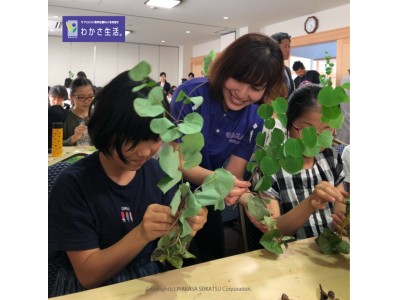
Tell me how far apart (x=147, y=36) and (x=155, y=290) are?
77 centimetres

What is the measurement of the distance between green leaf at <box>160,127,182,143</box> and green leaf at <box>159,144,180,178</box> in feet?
0.08

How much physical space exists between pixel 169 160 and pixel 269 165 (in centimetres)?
29

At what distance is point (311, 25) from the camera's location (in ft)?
6.26

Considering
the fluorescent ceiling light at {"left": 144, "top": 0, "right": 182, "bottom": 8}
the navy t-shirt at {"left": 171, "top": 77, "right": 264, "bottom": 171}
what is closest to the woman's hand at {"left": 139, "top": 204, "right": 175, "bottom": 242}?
the navy t-shirt at {"left": 171, "top": 77, "right": 264, "bottom": 171}

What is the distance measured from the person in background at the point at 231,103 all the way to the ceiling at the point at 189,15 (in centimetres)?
23

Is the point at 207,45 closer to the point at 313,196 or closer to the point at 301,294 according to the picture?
the point at 313,196

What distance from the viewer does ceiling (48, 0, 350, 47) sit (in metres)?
0.90

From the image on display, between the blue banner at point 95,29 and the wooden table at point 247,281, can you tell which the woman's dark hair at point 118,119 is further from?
the wooden table at point 247,281

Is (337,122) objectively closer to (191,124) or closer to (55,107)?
(191,124)

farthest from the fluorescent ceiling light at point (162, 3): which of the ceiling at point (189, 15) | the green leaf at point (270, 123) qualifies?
the green leaf at point (270, 123)

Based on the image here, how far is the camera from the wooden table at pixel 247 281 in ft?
2.13

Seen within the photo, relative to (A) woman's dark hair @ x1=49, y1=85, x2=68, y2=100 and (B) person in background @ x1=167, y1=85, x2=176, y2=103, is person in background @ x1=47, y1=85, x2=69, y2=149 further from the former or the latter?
(B) person in background @ x1=167, y1=85, x2=176, y2=103

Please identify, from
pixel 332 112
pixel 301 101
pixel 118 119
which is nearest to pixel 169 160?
pixel 118 119
